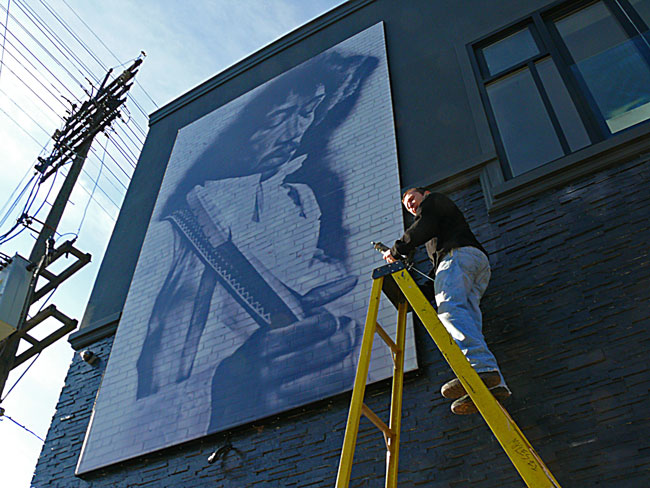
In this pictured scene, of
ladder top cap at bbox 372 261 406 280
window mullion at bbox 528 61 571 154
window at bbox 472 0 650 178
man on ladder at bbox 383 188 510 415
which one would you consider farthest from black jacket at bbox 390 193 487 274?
window mullion at bbox 528 61 571 154

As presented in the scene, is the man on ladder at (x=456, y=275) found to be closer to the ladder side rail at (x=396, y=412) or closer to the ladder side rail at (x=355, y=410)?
the ladder side rail at (x=396, y=412)

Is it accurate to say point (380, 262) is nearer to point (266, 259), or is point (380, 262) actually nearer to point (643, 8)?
point (266, 259)

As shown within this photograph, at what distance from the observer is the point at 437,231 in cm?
456

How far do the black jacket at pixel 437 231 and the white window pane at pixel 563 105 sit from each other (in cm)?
180

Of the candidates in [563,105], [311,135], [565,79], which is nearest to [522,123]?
[563,105]

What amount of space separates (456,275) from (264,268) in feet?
9.94

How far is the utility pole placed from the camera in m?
8.23

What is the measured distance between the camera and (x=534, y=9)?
7031 millimetres

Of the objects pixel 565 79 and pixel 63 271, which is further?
pixel 63 271

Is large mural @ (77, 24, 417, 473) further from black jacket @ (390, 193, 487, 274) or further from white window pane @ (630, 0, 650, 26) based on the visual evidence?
white window pane @ (630, 0, 650, 26)

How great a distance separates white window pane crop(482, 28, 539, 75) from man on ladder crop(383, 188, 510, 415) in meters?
2.77

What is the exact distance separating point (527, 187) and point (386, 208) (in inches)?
59.2

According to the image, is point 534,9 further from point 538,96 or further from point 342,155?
point 342,155

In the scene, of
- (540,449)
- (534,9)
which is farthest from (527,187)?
(534,9)
